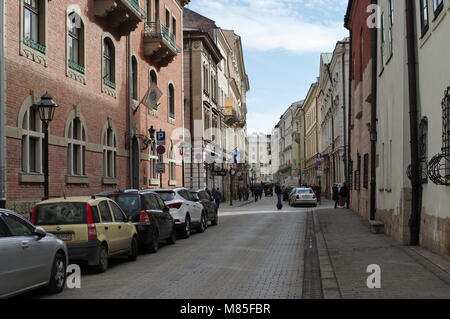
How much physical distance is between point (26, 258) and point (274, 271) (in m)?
5.04

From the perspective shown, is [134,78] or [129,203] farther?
[134,78]

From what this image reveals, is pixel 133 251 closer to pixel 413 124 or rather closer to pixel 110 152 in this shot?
pixel 413 124

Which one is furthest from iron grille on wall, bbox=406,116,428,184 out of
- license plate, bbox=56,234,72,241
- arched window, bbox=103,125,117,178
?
Answer: arched window, bbox=103,125,117,178

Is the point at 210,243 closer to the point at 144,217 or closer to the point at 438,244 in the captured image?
the point at 144,217

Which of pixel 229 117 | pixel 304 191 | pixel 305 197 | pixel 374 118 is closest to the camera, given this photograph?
pixel 374 118

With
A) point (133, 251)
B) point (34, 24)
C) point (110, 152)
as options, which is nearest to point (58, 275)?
point (133, 251)

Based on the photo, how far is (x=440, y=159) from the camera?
12539mm

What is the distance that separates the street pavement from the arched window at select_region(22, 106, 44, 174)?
172 inches

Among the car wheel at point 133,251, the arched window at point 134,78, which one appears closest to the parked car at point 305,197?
the arched window at point 134,78

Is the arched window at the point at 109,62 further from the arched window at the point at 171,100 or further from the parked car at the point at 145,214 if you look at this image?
the arched window at the point at 171,100

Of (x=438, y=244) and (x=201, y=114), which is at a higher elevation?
(x=201, y=114)

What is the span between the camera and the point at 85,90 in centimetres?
2284
